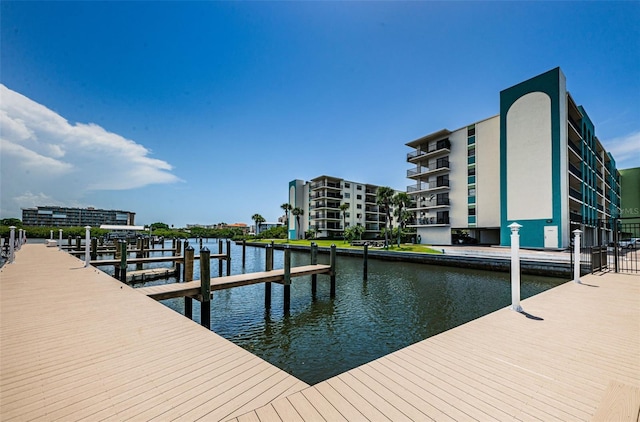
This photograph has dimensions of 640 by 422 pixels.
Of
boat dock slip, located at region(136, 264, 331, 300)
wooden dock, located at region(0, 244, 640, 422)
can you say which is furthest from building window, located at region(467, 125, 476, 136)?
wooden dock, located at region(0, 244, 640, 422)

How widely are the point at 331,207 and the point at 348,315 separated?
50171mm

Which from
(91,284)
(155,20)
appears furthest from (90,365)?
(155,20)

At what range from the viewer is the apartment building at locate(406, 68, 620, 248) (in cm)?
2727

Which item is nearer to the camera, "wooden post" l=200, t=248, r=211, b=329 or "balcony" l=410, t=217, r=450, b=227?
"wooden post" l=200, t=248, r=211, b=329

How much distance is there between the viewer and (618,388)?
254cm

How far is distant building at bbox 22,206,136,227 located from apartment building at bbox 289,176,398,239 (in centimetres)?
6611

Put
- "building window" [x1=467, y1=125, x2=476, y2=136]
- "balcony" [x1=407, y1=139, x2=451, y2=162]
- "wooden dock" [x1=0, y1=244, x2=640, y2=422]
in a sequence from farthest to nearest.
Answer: "balcony" [x1=407, y1=139, x2=451, y2=162] < "building window" [x1=467, y1=125, x2=476, y2=136] < "wooden dock" [x1=0, y1=244, x2=640, y2=422]

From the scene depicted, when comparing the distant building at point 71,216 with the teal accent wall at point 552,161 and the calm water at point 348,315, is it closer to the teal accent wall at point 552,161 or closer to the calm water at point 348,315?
the calm water at point 348,315

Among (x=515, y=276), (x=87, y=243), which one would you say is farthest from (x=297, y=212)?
(x=515, y=276)

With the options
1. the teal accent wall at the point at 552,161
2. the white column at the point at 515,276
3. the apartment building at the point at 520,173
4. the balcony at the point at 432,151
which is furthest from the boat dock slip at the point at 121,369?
the balcony at the point at 432,151

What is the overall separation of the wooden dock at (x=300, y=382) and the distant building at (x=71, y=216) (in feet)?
330

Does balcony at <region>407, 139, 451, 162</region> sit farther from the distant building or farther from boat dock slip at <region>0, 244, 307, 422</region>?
the distant building

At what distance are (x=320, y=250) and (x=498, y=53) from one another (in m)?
31.1

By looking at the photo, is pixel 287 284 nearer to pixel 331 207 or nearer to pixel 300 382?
pixel 300 382
